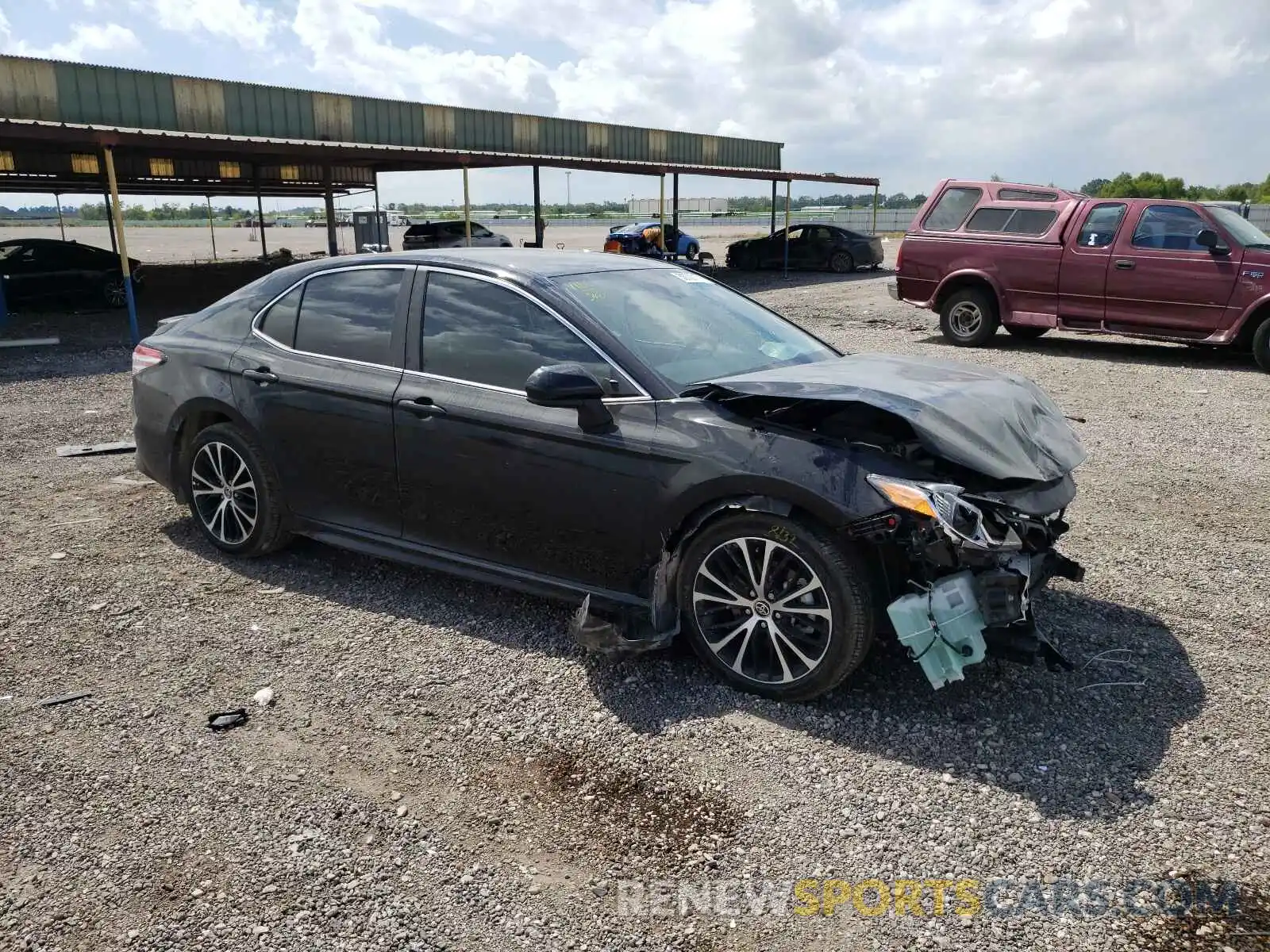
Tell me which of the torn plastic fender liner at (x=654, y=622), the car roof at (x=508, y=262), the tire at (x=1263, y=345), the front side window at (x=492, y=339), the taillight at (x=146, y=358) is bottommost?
the torn plastic fender liner at (x=654, y=622)

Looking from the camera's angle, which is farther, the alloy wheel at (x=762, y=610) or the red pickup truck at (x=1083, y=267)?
the red pickup truck at (x=1083, y=267)

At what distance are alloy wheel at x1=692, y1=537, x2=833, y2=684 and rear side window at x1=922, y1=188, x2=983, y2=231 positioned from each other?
10.7m

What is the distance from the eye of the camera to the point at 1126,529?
18.7 ft

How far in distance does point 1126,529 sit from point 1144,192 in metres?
55.9

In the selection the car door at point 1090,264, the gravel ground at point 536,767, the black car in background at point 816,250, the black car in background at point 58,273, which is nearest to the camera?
the gravel ground at point 536,767

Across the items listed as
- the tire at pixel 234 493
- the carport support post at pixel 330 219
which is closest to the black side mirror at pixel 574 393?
the tire at pixel 234 493

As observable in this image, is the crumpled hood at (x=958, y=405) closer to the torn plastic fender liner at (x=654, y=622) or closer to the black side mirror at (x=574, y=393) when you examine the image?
the black side mirror at (x=574, y=393)

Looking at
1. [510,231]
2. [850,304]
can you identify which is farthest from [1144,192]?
[850,304]

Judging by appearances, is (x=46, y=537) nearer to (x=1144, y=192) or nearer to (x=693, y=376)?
(x=693, y=376)

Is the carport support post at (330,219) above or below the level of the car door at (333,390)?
above

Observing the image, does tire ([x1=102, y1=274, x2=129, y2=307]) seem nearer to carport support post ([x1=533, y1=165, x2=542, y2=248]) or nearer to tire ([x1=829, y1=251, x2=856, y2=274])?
carport support post ([x1=533, y1=165, x2=542, y2=248])

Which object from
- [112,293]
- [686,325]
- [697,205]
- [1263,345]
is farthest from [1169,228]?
[697,205]

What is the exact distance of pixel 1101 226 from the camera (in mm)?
11938

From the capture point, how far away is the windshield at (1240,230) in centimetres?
→ 1115
